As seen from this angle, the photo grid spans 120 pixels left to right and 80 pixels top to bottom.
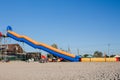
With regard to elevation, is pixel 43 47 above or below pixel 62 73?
above

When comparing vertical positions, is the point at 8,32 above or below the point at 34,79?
above

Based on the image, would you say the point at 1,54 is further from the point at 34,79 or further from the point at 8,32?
the point at 34,79

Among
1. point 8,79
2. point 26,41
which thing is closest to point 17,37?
point 26,41

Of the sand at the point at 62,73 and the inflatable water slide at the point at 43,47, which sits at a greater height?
the inflatable water slide at the point at 43,47

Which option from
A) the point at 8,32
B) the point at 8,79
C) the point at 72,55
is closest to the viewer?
the point at 8,79

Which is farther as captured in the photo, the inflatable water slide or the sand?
the inflatable water slide

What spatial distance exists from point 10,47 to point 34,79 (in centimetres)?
7582

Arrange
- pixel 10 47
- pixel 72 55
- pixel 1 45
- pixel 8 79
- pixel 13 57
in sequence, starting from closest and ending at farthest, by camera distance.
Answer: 1. pixel 8 79
2. pixel 72 55
3. pixel 1 45
4. pixel 13 57
5. pixel 10 47

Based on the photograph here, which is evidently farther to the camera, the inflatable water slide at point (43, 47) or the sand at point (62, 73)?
the inflatable water slide at point (43, 47)

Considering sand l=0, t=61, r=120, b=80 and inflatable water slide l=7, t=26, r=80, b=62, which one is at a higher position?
inflatable water slide l=7, t=26, r=80, b=62

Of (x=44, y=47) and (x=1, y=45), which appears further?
(x=1, y=45)

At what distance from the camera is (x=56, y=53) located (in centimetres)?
5659

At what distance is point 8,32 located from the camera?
61.2m

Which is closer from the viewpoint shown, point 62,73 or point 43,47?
point 62,73
